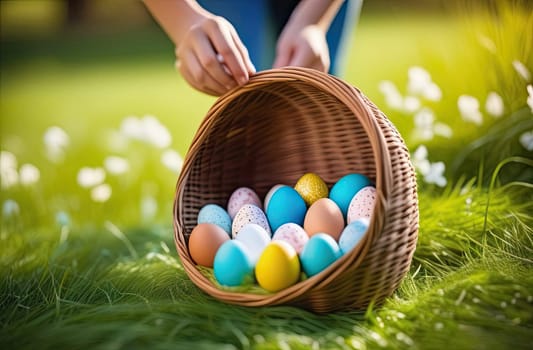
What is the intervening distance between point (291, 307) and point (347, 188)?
42 cm

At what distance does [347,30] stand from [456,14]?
588 mm

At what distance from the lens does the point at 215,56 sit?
1.64 m

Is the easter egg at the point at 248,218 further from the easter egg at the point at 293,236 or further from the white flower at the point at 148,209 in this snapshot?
the white flower at the point at 148,209

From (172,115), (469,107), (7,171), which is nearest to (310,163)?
(469,107)

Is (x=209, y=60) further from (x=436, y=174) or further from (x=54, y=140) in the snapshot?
(x=54, y=140)

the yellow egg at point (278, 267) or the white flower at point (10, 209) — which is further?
the white flower at point (10, 209)

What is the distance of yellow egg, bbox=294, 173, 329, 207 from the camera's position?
1798 mm

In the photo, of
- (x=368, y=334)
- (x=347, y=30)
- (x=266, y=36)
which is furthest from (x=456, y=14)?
(x=368, y=334)

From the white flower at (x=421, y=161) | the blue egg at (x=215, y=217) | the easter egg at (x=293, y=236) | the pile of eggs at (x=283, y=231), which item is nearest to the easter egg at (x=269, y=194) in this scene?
the pile of eggs at (x=283, y=231)

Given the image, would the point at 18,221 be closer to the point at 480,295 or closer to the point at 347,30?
the point at 347,30

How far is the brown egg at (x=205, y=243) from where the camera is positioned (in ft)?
5.34

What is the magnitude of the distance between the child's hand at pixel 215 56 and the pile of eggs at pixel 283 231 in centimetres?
35

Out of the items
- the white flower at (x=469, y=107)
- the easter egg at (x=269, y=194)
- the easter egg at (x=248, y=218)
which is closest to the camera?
the easter egg at (x=248, y=218)

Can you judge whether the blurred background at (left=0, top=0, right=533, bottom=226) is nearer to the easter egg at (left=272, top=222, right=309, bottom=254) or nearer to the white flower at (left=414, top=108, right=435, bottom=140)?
the white flower at (left=414, top=108, right=435, bottom=140)
